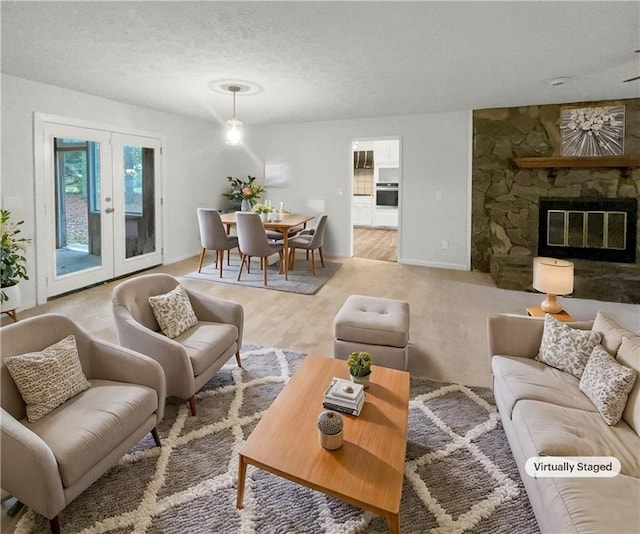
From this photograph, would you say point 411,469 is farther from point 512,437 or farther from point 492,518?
point 512,437

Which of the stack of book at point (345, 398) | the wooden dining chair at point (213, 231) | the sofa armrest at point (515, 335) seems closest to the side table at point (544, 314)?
the sofa armrest at point (515, 335)

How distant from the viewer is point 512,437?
71.9 inches

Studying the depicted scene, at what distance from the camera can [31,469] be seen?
4.58 ft

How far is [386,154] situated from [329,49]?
768 cm

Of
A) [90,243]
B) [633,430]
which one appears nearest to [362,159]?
[90,243]

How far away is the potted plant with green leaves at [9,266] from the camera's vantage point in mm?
3582

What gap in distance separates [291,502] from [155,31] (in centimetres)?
305

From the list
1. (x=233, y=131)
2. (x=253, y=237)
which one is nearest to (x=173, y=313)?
(x=253, y=237)

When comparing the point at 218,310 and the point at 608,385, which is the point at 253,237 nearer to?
the point at 218,310

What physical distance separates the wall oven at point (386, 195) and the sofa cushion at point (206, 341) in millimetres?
8579

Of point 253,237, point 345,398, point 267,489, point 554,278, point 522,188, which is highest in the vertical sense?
point 522,188

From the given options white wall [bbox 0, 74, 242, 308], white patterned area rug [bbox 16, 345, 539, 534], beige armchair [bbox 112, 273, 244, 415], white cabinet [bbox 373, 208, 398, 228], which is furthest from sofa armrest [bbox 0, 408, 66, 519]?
white cabinet [bbox 373, 208, 398, 228]

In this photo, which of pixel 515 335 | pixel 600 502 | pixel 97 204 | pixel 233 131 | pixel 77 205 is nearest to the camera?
pixel 600 502

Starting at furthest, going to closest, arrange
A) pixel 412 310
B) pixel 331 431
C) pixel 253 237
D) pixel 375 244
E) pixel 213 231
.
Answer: pixel 375 244, pixel 213 231, pixel 253 237, pixel 412 310, pixel 331 431
